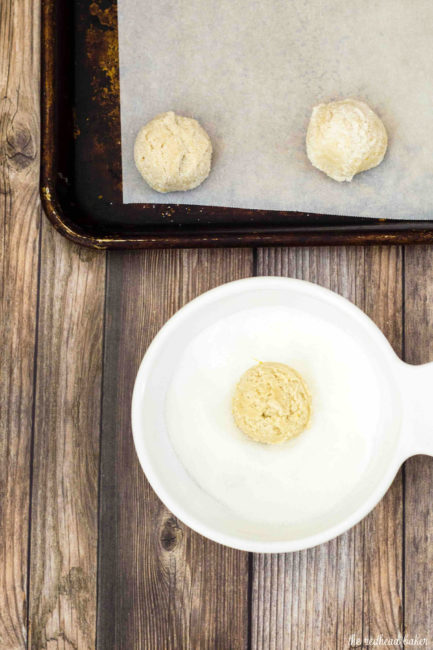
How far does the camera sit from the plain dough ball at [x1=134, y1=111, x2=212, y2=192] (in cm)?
77

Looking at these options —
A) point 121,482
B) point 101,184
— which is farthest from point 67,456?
point 101,184

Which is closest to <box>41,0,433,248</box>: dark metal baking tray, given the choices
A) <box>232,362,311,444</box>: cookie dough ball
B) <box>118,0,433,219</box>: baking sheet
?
<box>118,0,433,219</box>: baking sheet

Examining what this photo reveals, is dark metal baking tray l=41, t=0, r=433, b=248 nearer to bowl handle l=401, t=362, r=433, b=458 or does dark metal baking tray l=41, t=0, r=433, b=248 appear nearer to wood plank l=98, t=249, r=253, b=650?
wood plank l=98, t=249, r=253, b=650

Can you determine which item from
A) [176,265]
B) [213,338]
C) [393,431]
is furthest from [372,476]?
[176,265]

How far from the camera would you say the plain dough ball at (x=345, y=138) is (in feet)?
2.50

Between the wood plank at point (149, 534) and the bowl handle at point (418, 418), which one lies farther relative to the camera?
the wood plank at point (149, 534)

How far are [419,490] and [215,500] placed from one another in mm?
286

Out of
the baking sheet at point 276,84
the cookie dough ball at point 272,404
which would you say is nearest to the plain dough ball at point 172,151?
the baking sheet at point 276,84

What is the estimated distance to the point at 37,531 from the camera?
2.72 ft

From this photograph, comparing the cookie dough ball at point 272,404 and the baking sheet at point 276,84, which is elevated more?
A: the baking sheet at point 276,84

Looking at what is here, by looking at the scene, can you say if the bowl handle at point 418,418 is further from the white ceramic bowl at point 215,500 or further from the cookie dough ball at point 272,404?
the cookie dough ball at point 272,404

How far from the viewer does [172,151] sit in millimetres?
769

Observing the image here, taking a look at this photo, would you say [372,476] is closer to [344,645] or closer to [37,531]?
[344,645]

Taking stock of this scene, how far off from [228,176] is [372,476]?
1.45ft
